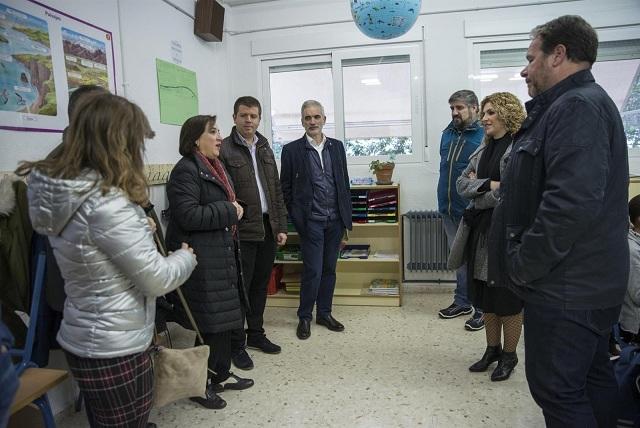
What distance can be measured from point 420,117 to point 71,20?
258 centimetres

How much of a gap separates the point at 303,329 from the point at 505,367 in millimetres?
1286

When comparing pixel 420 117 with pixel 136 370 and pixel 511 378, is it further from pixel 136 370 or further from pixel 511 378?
pixel 136 370

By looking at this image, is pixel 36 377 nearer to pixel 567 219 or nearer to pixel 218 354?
pixel 218 354

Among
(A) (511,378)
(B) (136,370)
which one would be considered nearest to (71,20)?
(B) (136,370)

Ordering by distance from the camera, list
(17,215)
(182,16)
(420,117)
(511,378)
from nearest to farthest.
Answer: (17,215), (511,378), (182,16), (420,117)

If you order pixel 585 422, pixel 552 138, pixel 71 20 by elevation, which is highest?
pixel 71 20

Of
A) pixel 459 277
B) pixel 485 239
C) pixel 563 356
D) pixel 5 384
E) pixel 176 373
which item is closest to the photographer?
pixel 5 384

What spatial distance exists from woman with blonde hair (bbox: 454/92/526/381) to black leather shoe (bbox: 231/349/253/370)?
51.0 inches

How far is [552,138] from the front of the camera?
127 cm

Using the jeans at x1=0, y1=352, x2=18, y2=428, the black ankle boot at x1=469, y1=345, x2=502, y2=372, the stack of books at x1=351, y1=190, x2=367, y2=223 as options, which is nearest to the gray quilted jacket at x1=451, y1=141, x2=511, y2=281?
the black ankle boot at x1=469, y1=345, x2=502, y2=372

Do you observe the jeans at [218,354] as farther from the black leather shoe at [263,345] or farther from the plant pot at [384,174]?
the plant pot at [384,174]

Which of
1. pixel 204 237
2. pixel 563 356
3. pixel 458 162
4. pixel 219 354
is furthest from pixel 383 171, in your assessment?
pixel 563 356

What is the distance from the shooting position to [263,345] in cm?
280

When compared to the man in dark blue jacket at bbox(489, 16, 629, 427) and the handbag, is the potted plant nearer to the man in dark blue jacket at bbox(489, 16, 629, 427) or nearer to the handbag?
the man in dark blue jacket at bbox(489, 16, 629, 427)
